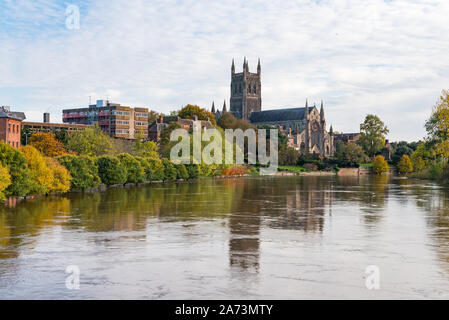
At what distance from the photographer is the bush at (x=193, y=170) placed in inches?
3457

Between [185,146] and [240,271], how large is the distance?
7418 cm

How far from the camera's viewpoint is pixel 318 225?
2798 cm

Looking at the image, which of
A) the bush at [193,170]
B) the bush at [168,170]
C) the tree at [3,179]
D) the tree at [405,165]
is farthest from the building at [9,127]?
the tree at [405,165]

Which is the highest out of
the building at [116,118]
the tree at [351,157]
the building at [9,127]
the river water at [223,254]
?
the building at [116,118]

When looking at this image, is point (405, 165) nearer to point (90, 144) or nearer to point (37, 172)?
point (90, 144)

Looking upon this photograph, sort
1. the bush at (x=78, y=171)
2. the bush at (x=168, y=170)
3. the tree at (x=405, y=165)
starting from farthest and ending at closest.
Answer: the tree at (x=405, y=165)
the bush at (x=168, y=170)
the bush at (x=78, y=171)

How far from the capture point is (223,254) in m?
19.1

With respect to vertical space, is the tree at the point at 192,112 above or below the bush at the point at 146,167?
above

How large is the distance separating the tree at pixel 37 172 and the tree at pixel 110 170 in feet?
55.1

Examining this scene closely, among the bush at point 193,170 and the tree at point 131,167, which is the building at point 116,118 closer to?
the bush at point 193,170

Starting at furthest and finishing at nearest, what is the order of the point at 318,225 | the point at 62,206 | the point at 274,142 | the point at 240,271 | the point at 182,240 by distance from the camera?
the point at 274,142, the point at 62,206, the point at 318,225, the point at 182,240, the point at 240,271
